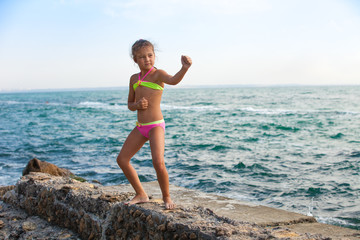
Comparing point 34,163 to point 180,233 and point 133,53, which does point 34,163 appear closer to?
point 133,53

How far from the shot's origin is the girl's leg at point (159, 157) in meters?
3.22

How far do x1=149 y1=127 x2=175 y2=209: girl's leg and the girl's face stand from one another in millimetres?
614

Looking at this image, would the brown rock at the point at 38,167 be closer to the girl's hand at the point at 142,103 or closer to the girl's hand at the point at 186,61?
the girl's hand at the point at 142,103

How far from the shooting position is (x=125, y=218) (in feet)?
11.0

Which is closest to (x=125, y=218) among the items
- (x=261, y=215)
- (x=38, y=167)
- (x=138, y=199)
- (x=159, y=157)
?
(x=138, y=199)

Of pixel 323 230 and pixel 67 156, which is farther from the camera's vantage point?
pixel 67 156

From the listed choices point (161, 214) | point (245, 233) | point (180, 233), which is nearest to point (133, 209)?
point (161, 214)

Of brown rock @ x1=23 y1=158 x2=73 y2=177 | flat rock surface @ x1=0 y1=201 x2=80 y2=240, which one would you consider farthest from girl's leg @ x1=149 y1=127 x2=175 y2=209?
brown rock @ x1=23 y1=158 x2=73 y2=177

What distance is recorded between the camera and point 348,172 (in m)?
8.65

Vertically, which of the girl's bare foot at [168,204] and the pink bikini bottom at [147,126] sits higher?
the pink bikini bottom at [147,126]

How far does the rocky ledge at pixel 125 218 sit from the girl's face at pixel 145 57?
134 cm

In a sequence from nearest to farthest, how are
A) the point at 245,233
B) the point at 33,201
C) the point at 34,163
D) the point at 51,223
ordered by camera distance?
1. the point at 245,233
2. the point at 51,223
3. the point at 33,201
4. the point at 34,163

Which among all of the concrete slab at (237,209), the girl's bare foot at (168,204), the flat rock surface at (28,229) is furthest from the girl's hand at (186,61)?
the flat rock surface at (28,229)

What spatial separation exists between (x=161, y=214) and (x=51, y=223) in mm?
1884
